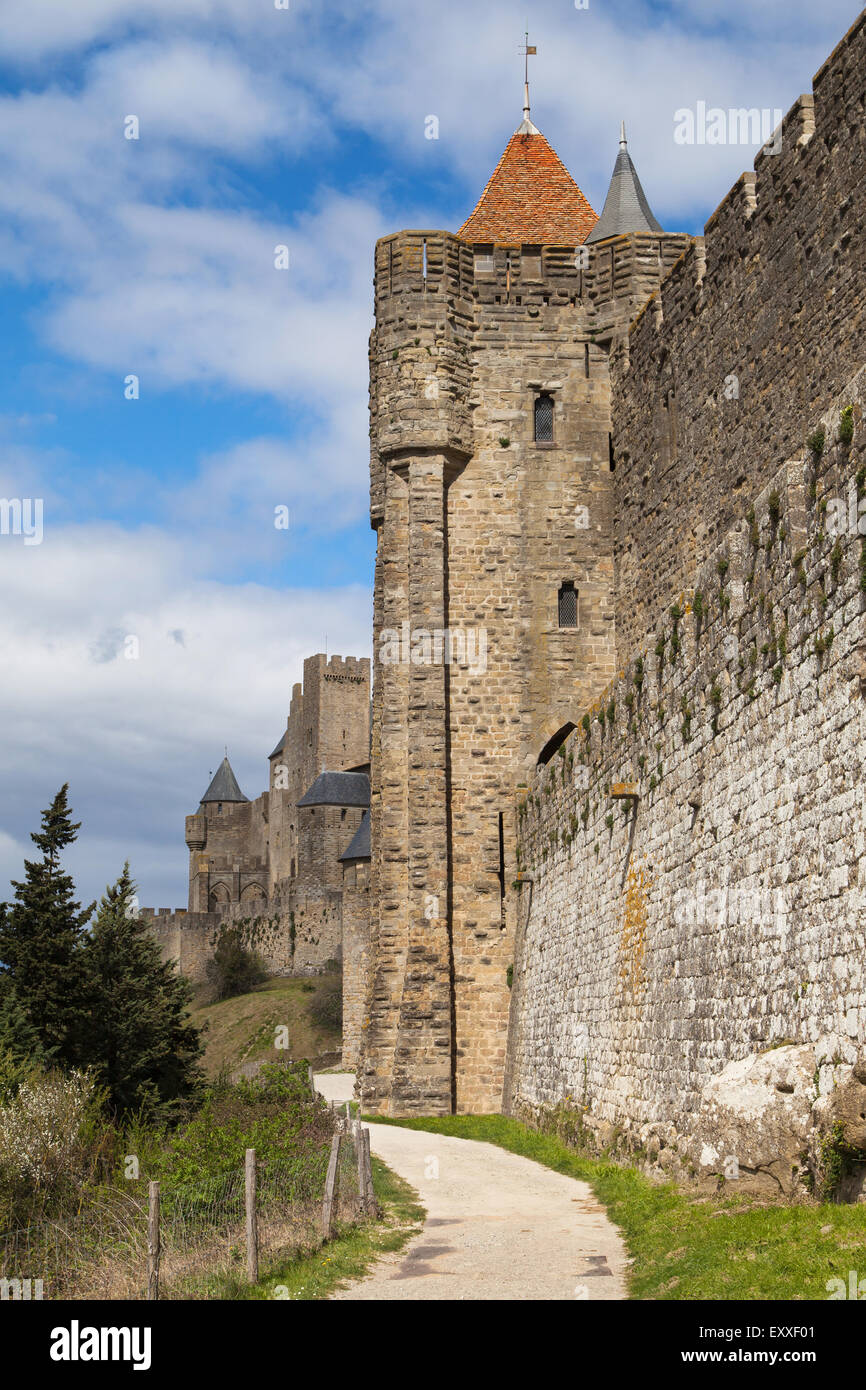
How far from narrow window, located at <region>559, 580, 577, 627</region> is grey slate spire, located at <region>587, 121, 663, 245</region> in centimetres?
583

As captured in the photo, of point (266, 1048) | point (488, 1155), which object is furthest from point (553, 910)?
point (266, 1048)

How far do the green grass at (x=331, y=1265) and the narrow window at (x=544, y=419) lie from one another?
14555 millimetres

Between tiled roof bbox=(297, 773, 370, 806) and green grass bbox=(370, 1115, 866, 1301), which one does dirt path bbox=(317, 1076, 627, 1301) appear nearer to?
green grass bbox=(370, 1115, 866, 1301)

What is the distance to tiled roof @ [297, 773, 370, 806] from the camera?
2840 inches

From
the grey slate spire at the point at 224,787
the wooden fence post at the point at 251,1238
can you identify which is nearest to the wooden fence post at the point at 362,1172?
the wooden fence post at the point at 251,1238

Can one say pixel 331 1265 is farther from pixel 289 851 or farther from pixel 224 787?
pixel 224 787

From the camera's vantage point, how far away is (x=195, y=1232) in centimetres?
1016

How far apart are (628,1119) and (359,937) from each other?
97.1ft

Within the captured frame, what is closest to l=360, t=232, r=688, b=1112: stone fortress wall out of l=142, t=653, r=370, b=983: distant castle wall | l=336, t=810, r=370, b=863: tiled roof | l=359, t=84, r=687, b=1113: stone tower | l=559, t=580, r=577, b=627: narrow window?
l=359, t=84, r=687, b=1113: stone tower

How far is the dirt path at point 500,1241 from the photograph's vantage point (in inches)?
310

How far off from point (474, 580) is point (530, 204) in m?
8.10

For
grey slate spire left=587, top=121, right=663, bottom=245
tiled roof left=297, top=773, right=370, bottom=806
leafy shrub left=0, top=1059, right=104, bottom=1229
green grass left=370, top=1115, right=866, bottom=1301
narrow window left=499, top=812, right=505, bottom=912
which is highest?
grey slate spire left=587, top=121, right=663, bottom=245
